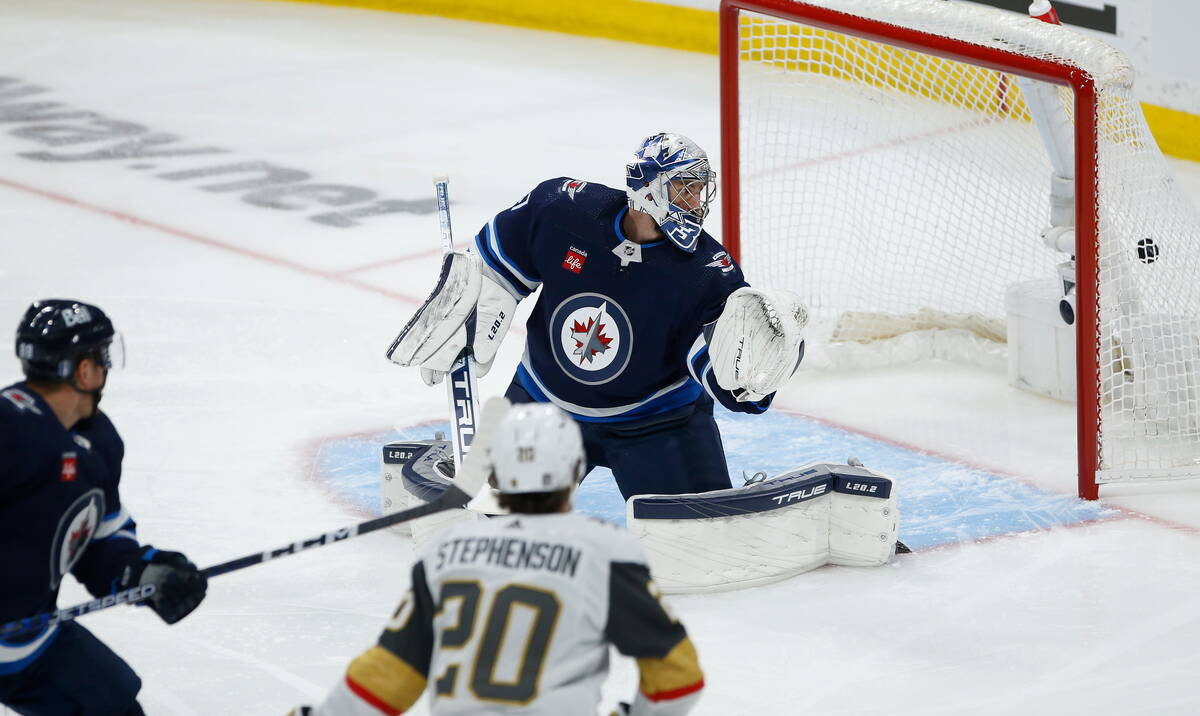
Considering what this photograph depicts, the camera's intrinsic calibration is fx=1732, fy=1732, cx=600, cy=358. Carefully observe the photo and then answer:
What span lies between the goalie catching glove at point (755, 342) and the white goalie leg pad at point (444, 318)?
0.62 metres

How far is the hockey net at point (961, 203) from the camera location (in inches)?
166

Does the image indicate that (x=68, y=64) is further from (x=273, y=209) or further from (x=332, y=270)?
(x=332, y=270)

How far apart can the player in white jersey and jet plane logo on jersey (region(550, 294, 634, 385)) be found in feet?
5.15

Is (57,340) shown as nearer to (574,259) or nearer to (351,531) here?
(351,531)

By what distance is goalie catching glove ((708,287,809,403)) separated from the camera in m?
3.57

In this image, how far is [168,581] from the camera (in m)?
2.57

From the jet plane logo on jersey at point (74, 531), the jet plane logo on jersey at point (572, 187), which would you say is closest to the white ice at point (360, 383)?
the jet plane logo on jersey at point (74, 531)

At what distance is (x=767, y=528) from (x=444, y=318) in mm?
867

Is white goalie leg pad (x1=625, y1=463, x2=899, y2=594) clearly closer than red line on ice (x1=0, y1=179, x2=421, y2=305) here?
Yes

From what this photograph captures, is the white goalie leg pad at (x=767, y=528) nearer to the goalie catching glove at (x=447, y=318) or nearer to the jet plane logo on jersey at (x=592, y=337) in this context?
the jet plane logo on jersey at (x=592, y=337)

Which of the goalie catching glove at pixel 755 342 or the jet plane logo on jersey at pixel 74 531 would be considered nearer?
the jet plane logo on jersey at pixel 74 531

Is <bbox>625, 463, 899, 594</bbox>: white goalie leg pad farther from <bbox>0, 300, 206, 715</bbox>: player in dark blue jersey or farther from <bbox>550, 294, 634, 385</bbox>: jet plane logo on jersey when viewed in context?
<bbox>0, 300, 206, 715</bbox>: player in dark blue jersey

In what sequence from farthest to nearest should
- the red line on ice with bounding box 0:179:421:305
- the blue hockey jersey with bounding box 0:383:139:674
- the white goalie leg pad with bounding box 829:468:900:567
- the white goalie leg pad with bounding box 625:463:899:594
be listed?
the red line on ice with bounding box 0:179:421:305 → the white goalie leg pad with bounding box 829:468:900:567 → the white goalie leg pad with bounding box 625:463:899:594 → the blue hockey jersey with bounding box 0:383:139:674

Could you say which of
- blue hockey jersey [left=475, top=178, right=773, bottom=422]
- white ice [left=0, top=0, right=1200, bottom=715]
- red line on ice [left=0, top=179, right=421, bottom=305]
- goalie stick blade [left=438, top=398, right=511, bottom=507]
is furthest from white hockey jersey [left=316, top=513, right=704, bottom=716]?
red line on ice [left=0, top=179, right=421, bottom=305]
